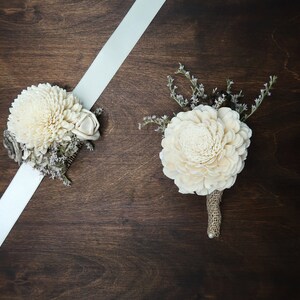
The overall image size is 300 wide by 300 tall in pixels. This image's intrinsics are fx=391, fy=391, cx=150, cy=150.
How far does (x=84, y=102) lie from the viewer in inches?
52.2

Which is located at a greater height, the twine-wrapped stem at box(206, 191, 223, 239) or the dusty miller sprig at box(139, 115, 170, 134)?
the dusty miller sprig at box(139, 115, 170, 134)

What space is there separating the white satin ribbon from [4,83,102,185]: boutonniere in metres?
0.05

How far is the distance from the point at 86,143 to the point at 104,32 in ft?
1.25

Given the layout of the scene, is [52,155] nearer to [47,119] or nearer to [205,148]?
[47,119]

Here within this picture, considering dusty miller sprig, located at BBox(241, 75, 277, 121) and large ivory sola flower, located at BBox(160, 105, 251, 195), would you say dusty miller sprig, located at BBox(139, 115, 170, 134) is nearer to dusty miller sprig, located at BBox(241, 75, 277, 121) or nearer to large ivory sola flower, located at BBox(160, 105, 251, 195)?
large ivory sola flower, located at BBox(160, 105, 251, 195)

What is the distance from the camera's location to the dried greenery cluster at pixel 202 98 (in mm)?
1242

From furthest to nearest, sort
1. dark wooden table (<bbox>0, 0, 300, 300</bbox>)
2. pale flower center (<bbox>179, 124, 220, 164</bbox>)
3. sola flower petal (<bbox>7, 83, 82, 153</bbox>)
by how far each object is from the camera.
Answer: dark wooden table (<bbox>0, 0, 300, 300</bbox>)
sola flower petal (<bbox>7, 83, 82, 153</bbox>)
pale flower center (<bbox>179, 124, 220, 164</bbox>)

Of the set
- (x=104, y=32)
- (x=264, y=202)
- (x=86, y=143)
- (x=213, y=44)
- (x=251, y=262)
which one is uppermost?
(x=104, y=32)

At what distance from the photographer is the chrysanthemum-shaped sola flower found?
119cm

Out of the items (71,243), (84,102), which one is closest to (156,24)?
(84,102)

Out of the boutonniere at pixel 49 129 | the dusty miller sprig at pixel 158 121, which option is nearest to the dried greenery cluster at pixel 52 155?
the boutonniere at pixel 49 129

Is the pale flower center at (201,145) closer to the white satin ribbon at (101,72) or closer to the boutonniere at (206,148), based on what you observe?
the boutonniere at (206,148)

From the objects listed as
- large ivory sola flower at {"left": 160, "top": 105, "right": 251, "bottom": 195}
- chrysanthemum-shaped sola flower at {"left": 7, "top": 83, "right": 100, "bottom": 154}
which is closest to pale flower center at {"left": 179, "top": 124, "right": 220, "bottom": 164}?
large ivory sola flower at {"left": 160, "top": 105, "right": 251, "bottom": 195}

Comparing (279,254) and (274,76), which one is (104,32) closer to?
(274,76)
